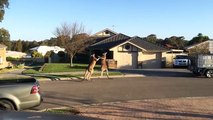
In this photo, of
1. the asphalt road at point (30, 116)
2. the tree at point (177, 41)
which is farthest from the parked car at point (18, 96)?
the tree at point (177, 41)

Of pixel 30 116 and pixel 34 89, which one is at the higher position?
pixel 30 116

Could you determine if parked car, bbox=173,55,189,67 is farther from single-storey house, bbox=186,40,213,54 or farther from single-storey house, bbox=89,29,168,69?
single-storey house, bbox=186,40,213,54

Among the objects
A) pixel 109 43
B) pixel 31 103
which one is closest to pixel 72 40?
pixel 109 43

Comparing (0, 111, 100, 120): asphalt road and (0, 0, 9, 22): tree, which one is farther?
(0, 0, 9, 22): tree

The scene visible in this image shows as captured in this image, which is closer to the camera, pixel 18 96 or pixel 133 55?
pixel 18 96

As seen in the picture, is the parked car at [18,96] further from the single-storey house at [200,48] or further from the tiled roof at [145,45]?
the single-storey house at [200,48]

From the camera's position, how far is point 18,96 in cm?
1093

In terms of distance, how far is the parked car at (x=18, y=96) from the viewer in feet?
35.7

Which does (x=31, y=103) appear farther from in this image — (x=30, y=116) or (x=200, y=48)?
(x=200, y=48)

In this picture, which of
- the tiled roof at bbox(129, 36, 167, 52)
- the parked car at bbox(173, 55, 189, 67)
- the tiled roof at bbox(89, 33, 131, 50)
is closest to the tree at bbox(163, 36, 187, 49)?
the tiled roof at bbox(89, 33, 131, 50)

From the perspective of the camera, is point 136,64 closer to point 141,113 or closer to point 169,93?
point 169,93

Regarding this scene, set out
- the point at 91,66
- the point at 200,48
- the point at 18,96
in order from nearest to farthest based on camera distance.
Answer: the point at 18,96
the point at 91,66
the point at 200,48

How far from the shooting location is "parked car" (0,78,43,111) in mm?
10891

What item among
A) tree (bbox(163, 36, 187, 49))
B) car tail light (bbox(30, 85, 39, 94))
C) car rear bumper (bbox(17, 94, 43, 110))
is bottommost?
car rear bumper (bbox(17, 94, 43, 110))
